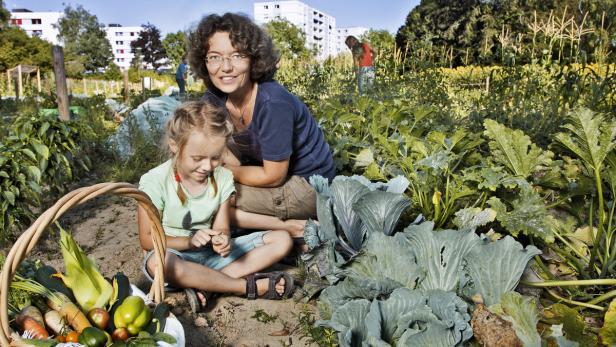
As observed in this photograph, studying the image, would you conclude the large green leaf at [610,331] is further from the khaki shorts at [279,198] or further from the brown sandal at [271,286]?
the khaki shorts at [279,198]

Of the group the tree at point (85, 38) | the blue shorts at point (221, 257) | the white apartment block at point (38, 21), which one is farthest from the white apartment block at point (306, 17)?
the blue shorts at point (221, 257)

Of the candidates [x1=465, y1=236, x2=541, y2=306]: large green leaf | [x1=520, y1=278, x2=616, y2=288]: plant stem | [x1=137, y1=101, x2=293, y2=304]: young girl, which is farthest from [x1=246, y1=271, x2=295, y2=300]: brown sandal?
[x1=520, y1=278, x2=616, y2=288]: plant stem

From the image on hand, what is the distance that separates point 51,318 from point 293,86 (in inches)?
331

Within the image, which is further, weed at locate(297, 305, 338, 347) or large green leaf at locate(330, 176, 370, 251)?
large green leaf at locate(330, 176, 370, 251)

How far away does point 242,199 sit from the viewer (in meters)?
2.59

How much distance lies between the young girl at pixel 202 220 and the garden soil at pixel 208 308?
0.25 ft

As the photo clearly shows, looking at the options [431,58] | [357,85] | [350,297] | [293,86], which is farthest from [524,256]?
[293,86]

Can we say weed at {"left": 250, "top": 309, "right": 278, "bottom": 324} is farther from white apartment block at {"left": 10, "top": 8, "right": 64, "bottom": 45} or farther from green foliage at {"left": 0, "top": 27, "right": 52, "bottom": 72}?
white apartment block at {"left": 10, "top": 8, "right": 64, "bottom": 45}

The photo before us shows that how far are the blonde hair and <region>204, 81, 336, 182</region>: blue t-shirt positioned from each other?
0.28 m

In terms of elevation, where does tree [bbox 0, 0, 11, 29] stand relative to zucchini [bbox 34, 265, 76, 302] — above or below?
above

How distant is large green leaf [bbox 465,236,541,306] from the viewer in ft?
5.15

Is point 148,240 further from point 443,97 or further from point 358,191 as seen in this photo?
point 443,97

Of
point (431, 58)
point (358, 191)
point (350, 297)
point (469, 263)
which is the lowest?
point (350, 297)

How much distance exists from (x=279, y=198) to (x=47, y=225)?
150cm
